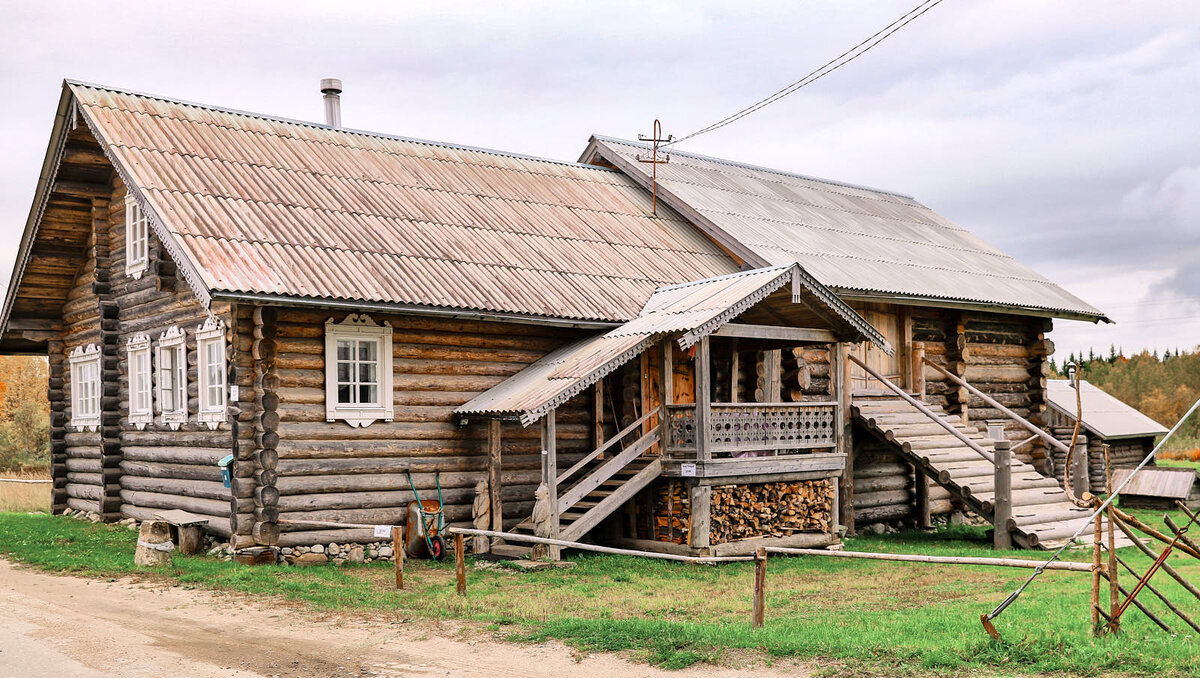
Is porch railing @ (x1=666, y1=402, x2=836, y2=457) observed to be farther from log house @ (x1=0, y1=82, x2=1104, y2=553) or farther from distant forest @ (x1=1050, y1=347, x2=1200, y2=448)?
distant forest @ (x1=1050, y1=347, x2=1200, y2=448)

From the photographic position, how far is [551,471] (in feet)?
52.1

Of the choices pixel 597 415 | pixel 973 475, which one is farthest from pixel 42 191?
pixel 973 475

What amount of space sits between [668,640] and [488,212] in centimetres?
1197

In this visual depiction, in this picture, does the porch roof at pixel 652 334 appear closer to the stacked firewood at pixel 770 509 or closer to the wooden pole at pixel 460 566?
the stacked firewood at pixel 770 509

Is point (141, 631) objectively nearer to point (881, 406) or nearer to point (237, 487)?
point (237, 487)

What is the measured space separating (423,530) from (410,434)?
4.69 ft

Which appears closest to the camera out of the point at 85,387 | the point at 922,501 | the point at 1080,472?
the point at 85,387

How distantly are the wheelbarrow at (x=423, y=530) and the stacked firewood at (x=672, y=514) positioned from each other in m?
3.40

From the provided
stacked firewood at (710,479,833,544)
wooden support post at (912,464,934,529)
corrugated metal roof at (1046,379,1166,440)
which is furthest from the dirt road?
corrugated metal roof at (1046,379,1166,440)

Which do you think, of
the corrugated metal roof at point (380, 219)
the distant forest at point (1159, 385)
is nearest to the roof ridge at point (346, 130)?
the corrugated metal roof at point (380, 219)

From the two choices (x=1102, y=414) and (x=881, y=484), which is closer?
Result: (x=881, y=484)

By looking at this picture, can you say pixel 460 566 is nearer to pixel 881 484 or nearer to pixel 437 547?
pixel 437 547

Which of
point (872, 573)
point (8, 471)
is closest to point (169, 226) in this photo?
point (872, 573)

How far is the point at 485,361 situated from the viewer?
1725cm
